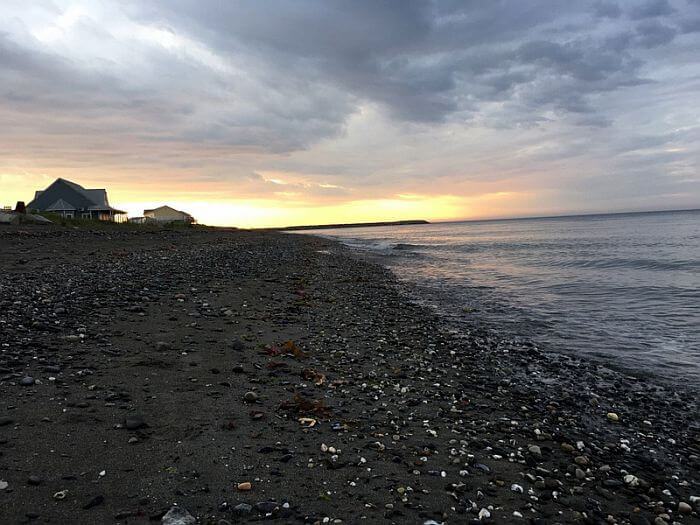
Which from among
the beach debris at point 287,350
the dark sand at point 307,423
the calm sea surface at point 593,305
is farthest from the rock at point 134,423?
the calm sea surface at point 593,305

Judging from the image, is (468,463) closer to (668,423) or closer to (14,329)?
(668,423)

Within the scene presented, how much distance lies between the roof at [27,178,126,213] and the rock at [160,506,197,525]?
7669cm

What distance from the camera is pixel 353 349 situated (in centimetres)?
962

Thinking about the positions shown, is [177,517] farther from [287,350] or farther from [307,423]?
[287,350]

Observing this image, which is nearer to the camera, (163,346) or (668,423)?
(668,423)

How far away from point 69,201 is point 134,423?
77865 millimetres

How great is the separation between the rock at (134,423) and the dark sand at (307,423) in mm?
26

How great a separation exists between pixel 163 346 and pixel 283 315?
4624 mm

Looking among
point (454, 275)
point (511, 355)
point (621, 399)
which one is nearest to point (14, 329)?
point (511, 355)

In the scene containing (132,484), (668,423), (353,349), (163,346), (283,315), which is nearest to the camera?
(132,484)

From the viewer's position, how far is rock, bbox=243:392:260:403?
20.3ft

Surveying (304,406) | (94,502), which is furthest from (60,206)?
(94,502)

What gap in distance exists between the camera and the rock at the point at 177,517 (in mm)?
3545

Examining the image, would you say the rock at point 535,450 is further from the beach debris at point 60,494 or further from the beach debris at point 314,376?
the beach debris at point 60,494
